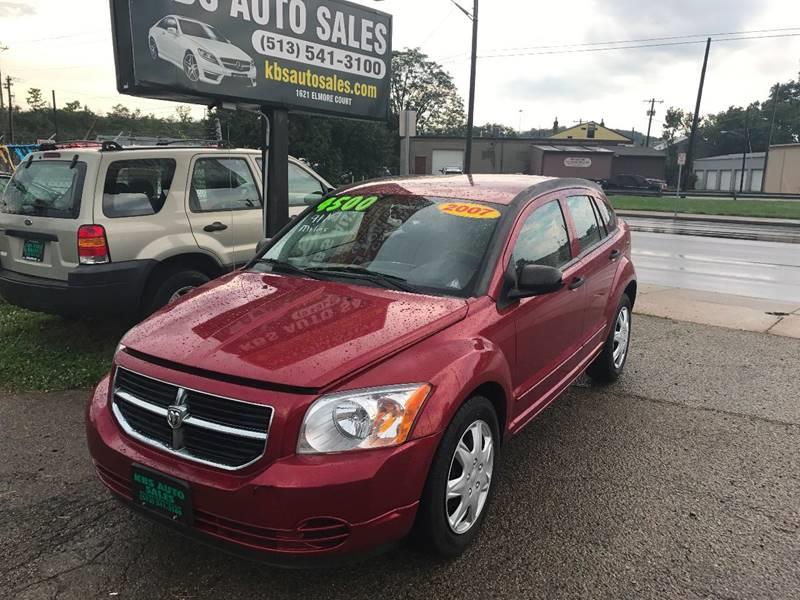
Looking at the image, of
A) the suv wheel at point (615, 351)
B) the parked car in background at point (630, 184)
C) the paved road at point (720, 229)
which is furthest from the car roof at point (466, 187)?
the parked car in background at point (630, 184)

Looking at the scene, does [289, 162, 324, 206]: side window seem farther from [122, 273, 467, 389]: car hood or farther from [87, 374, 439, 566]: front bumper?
[87, 374, 439, 566]: front bumper

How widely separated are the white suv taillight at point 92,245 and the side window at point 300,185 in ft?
7.67

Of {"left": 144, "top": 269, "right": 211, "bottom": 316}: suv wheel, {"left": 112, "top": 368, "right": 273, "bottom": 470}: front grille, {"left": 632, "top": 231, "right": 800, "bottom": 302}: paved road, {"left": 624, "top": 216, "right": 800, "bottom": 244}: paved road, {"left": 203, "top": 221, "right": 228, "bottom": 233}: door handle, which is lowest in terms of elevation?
{"left": 624, "top": 216, "right": 800, "bottom": 244}: paved road

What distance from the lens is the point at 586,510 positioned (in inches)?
126

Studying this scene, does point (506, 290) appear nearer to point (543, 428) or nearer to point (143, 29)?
point (543, 428)

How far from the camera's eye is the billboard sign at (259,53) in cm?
523

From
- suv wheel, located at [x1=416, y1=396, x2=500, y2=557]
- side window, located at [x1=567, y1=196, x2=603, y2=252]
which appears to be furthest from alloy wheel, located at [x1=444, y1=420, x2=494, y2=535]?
side window, located at [x1=567, y1=196, x2=603, y2=252]

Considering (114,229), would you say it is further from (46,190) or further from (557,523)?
(557,523)

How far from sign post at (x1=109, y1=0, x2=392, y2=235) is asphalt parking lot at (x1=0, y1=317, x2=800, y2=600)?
2.77 metres

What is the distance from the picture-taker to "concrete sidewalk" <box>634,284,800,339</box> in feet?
23.6

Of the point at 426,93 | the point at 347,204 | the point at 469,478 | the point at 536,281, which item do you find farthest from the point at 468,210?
the point at 426,93

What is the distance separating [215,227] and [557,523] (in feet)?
14.1

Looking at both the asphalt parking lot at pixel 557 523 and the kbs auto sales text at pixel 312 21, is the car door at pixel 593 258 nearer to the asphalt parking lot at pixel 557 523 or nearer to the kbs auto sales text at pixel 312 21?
the asphalt parking lot at pixel 557 523

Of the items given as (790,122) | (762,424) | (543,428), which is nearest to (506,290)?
(543,428)
